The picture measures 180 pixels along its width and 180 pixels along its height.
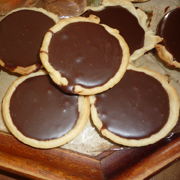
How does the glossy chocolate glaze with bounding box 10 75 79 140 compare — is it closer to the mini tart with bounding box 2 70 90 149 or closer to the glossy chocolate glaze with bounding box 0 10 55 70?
the mini tart with bounding box 2 70 90 149

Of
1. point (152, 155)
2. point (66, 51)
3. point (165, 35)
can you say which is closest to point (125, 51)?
point (66, 51)

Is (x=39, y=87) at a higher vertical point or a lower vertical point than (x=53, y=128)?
higher

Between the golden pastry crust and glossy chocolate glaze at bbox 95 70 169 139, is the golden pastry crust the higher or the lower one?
the higher one

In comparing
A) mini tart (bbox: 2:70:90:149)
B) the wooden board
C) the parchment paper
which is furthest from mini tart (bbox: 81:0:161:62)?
the wooden board

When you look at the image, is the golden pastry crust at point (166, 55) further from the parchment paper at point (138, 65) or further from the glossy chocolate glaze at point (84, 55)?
the glossy chocolate glaze at point (84, 55)

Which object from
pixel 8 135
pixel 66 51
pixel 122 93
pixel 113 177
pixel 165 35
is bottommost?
pixel 113 177

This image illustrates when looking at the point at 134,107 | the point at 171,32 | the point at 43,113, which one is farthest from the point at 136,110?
the point at 171,32

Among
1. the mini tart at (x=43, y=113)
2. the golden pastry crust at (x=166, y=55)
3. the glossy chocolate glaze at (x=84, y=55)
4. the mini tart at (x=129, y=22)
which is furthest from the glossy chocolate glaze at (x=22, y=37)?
the golden pastry crust at (x=166, y=55)

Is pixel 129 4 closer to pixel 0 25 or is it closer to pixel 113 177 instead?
pixel 0 25
